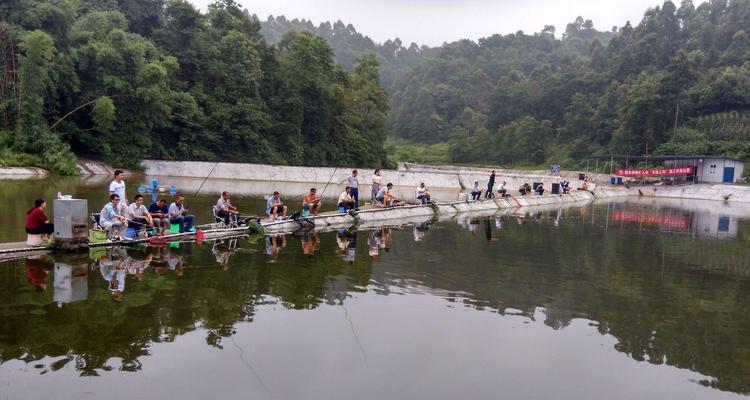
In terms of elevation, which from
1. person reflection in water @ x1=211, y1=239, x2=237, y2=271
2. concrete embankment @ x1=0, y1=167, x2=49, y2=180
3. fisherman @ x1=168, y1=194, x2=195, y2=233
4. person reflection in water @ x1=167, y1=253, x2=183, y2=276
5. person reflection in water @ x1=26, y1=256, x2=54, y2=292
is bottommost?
person reflection in water @ x1=211, y1=239, x2=237, y2=271

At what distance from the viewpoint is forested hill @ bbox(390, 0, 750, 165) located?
7894cm

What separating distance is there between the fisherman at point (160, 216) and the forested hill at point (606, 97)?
66.8m

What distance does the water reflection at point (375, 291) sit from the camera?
32.6ft

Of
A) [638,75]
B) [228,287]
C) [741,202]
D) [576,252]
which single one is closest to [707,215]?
[741,202]

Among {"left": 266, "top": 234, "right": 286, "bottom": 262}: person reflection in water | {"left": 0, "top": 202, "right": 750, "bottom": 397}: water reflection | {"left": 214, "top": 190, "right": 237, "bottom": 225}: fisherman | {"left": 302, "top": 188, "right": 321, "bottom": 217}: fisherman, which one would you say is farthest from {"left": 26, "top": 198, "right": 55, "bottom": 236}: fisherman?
{"left": 302, "top": 188, "right": 321, "bottom": 217}: fisherman

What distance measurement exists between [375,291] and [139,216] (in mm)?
7978

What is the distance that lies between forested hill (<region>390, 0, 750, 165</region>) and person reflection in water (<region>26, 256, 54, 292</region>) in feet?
233

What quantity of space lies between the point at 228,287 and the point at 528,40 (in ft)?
557

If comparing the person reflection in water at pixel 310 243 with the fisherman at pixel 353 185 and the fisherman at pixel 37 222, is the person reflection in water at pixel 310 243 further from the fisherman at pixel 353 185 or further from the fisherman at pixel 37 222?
the fisherman at pixel 37 222

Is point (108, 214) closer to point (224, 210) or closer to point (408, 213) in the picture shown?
point (224, 210)

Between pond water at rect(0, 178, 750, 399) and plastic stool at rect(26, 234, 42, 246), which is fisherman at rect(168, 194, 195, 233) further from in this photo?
plastic stool at rect(26, 234, 42, 246)

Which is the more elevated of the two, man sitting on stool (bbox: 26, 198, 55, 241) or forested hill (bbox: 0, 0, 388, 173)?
forested hill (bbox: 0, 0, 388, 173)

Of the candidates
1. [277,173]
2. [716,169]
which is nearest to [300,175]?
[277,173]

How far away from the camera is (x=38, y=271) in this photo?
44.5 feet
